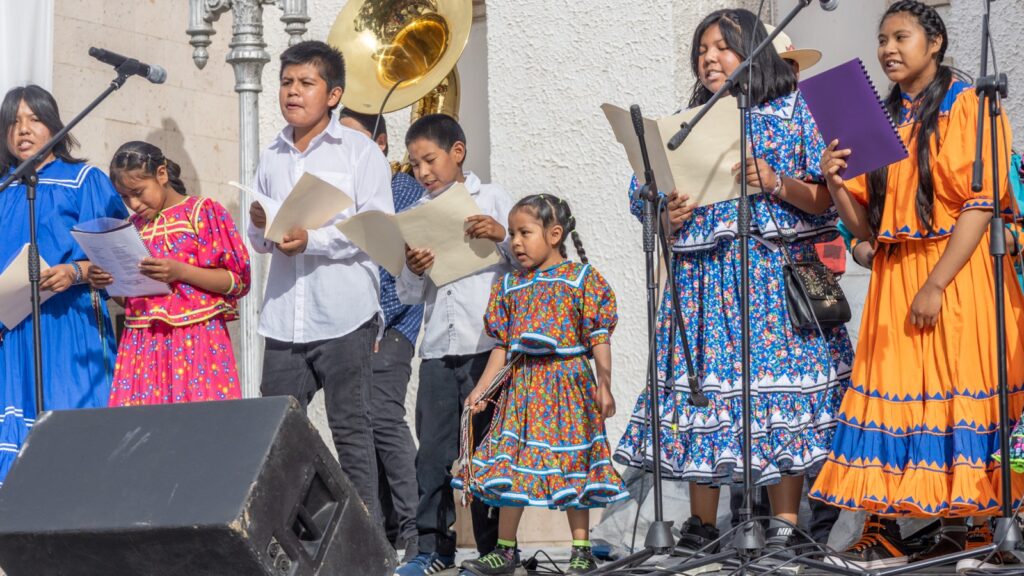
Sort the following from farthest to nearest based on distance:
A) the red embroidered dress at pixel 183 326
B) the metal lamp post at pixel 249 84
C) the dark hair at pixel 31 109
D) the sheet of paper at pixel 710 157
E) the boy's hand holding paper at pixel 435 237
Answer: the metal lamp post at pixel 249 84 → the dark hair at pixel 31 109 → the red embroidered dress at pixel 183 326 → the boy's hand holding paper at pixel 435 237 → the sheet of paper at pixel 710 157

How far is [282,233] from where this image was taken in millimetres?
4801

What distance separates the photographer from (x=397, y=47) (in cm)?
625

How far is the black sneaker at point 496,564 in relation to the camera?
475 cm

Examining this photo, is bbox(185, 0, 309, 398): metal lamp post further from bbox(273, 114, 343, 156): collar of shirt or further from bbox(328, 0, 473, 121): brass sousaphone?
bbox(273, 114, 343, 156): collar of shirt

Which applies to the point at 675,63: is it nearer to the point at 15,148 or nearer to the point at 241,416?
the point at 15,148

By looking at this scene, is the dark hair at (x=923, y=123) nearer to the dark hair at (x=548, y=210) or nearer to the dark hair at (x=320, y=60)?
the dark hair at (x=548, y=210)

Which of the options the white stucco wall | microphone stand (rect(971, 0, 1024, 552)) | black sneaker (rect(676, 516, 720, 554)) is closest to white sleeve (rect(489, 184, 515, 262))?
black sneaker (rect(676, 516, 720, 554))

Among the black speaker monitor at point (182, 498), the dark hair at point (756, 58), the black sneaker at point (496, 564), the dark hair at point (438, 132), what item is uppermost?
the dark hair at point (756, 58)

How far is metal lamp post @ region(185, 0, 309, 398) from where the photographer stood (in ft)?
21.0

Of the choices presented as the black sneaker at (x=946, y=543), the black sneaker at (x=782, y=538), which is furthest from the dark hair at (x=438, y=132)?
the black sneaker at (x=946, y=543)

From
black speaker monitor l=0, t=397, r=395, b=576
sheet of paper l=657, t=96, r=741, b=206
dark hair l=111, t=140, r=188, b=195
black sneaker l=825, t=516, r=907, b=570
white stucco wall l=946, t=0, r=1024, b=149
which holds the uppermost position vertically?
white stucco wall l=946, t=0, r=1024, b=149

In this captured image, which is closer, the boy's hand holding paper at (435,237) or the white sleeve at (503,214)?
the boy's hand holding paper at (435,237)

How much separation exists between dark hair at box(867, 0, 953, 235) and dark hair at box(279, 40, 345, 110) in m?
1.86

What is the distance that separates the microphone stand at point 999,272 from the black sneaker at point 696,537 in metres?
0.90
